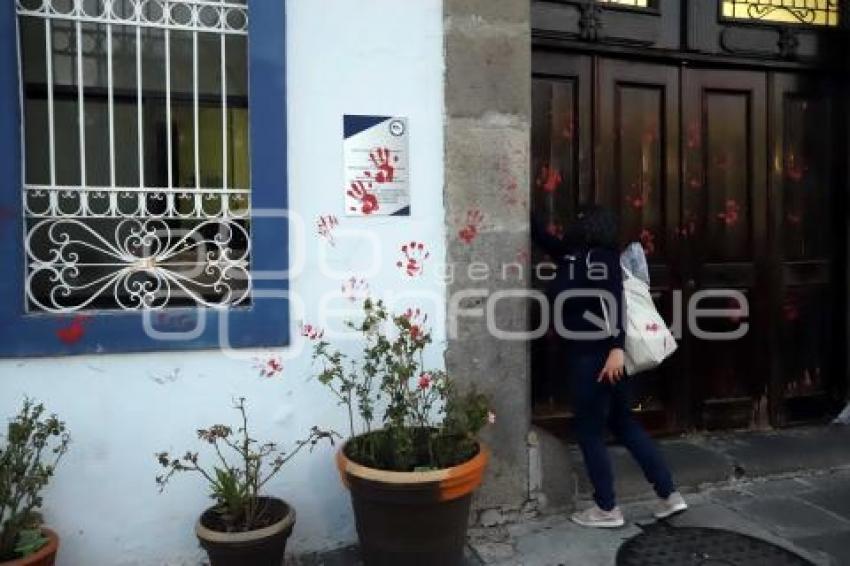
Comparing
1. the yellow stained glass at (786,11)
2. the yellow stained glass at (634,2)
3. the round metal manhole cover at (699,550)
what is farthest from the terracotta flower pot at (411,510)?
the yellow stained glass at (786,11)

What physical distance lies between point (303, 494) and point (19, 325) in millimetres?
1379

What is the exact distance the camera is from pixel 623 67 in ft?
14.5

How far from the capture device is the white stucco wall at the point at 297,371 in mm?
3150

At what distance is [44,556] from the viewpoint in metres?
2.77

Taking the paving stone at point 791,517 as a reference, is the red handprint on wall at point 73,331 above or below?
above

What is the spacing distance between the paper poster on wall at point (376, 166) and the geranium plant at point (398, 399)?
0.45m

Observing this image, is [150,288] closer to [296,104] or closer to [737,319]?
[296,104]

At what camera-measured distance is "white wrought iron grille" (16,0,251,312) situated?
317cm

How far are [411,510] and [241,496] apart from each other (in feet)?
2.24

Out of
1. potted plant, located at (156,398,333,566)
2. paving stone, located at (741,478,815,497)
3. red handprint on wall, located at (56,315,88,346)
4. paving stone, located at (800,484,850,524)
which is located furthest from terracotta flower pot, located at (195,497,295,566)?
paving stone, located at (800,484,850,524)

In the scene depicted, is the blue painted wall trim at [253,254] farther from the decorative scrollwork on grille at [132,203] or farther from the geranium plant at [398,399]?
the geranium plant at [398,399]

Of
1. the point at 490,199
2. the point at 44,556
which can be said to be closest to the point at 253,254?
the point at 490,199

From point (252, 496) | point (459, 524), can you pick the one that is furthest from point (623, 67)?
point (252, 496)

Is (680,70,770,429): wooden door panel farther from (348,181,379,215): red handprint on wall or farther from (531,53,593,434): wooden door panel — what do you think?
(348,181,379,215): red handprint on wall
